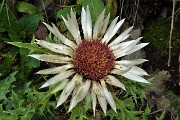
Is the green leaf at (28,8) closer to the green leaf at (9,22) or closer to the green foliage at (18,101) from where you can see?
the green leaf at (9,22)

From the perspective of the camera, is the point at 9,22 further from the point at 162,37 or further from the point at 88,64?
the point at 162,37

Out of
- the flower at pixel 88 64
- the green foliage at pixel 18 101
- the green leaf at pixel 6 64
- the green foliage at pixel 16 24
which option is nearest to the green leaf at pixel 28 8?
the green foliage at pixel 16 24

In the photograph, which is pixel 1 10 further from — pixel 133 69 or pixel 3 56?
pixel 133 69

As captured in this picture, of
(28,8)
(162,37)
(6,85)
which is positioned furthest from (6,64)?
(162,37)

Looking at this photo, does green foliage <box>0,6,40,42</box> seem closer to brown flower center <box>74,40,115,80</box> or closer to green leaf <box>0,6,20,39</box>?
green leaf <box>0,6,20,39</box>

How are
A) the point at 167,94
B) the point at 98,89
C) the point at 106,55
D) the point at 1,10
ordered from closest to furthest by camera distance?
the point at 98,89 < the point at 106,55 < the point at 1,10 < the point at 167,94

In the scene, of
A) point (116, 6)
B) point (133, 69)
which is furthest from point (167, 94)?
point (133, 69)

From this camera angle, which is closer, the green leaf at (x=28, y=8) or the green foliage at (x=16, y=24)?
the green foliage at (x=16, y=24)
